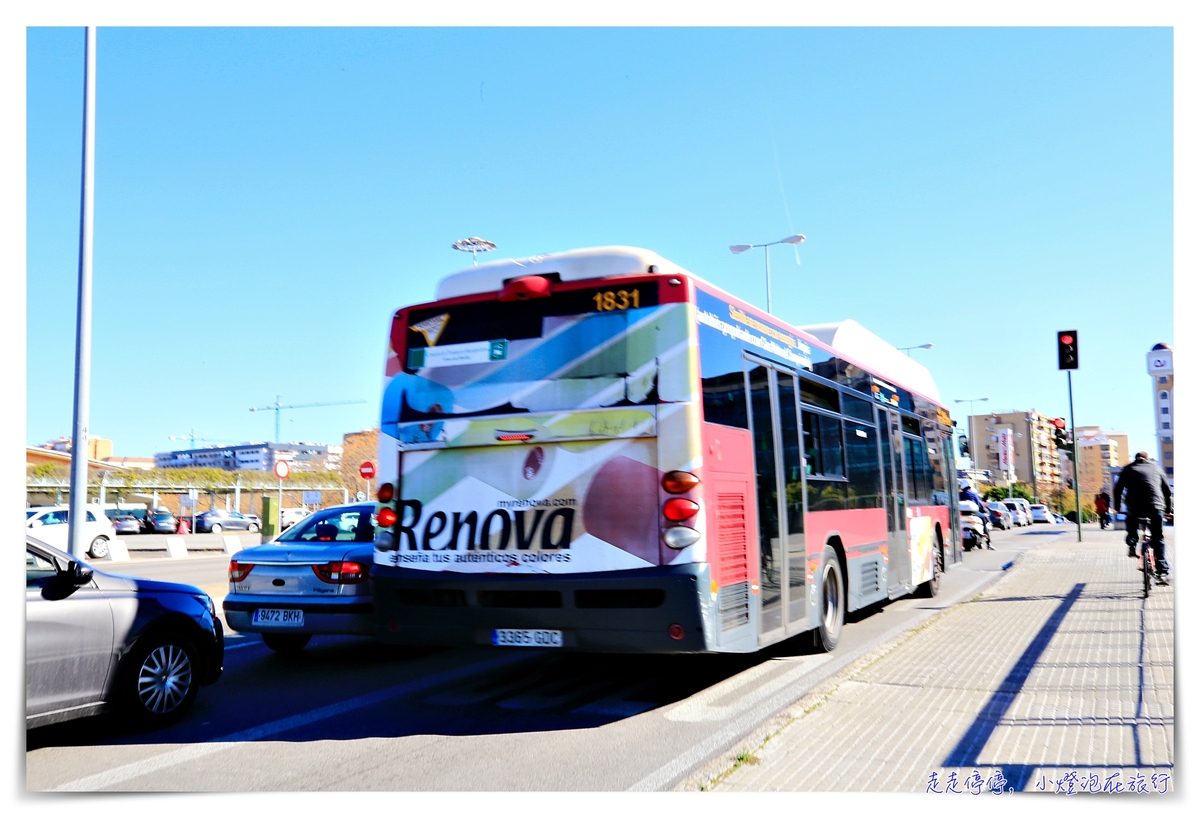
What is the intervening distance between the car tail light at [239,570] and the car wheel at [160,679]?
1.99 meters

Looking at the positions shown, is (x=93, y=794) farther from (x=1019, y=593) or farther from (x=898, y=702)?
(x=1019, y=593)

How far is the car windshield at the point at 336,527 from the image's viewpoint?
9203 millimetres

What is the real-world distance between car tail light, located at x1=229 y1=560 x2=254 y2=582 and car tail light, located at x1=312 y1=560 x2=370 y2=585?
2.59ft

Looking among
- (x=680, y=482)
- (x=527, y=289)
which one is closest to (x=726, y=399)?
(x=680, y=482)

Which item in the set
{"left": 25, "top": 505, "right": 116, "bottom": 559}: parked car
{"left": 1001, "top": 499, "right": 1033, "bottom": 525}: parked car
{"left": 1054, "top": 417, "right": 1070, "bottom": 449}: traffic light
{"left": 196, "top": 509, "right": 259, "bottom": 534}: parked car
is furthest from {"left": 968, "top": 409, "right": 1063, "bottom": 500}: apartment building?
{"left": 25, "top": 505, "right": 116, "bottom": 559}: parked car

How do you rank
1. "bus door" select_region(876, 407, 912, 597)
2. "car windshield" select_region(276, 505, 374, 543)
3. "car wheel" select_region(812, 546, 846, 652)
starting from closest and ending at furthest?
"car wheel" select_region(812, 546, 846, 652)
"car windshield" select_region(276, 505, 374, 543)
"bus door" select_region(876, 407, 912, 597)

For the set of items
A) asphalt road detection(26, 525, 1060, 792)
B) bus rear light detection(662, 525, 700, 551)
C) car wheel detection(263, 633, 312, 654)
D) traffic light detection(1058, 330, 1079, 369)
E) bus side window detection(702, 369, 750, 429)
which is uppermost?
traffic light detection(1058, 330, 1079, 369)

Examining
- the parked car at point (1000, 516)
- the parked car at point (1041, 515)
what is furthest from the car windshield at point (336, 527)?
the parked car at point (1041, 515)

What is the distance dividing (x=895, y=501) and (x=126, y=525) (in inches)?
1723

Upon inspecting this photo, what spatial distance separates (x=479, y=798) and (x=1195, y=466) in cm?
484

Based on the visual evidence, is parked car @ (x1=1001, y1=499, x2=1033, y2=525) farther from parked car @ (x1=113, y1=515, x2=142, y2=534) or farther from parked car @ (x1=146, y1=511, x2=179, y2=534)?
parked car @ (x1=113, y1=515, x2=142, y2=534)

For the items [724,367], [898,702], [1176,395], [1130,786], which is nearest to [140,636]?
[724,367]

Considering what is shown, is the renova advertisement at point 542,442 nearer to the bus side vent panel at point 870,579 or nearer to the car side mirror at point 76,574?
the car side mirror at point 76,574

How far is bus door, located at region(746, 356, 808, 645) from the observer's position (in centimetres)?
749
